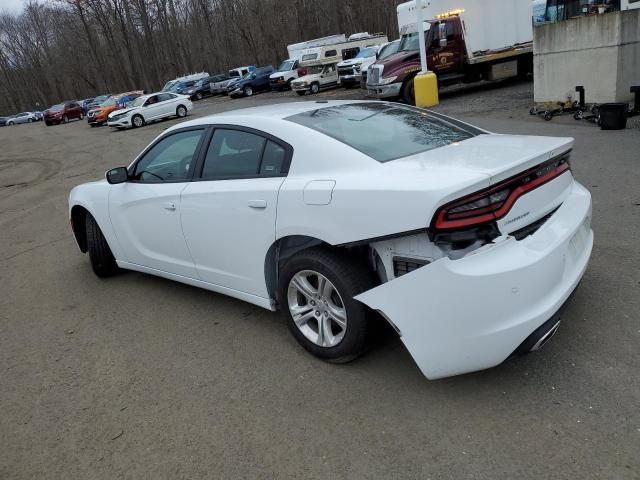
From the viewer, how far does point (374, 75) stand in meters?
17.9

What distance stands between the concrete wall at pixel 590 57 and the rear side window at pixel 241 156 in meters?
9.88

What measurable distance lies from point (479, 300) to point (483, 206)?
467mm

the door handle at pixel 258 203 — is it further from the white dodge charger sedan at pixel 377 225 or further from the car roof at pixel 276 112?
the car roof at pixel 276 112

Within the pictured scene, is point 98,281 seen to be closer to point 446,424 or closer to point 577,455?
point 446,424

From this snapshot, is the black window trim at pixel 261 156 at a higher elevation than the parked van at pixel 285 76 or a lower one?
higher

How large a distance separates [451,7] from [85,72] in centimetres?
7515

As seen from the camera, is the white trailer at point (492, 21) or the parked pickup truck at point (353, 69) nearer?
the white trailer at point (492, 21)

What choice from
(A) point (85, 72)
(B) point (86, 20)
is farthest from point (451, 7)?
(A) point (85, 72)

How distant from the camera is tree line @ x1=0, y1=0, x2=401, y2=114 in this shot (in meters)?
57.0

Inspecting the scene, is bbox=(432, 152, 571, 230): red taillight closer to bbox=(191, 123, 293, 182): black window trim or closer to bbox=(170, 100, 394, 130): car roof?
bbox=(191, 123, 293, 182): black window trim

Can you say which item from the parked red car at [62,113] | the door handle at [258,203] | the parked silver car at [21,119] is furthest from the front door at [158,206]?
the parked silver car at [21,119]

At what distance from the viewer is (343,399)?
2.98m

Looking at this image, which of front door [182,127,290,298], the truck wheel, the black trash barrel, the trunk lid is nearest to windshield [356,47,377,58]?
the truck wheel

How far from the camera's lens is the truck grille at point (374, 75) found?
17.7m
